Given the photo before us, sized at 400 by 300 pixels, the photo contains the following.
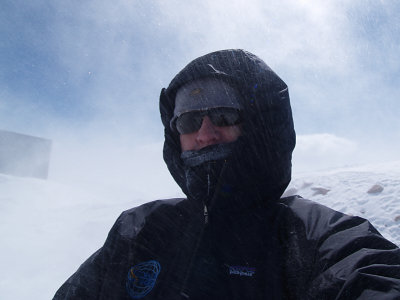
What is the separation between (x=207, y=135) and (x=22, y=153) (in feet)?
124

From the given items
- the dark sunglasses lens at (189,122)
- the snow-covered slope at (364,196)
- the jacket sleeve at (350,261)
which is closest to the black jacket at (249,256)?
the jacket sleeve at (350,261)

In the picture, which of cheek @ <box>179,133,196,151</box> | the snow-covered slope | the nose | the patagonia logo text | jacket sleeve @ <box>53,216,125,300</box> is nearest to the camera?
the patagonia logo text

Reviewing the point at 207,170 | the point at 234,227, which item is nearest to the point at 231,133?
the point at 207,170

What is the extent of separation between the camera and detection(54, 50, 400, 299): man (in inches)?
38.6

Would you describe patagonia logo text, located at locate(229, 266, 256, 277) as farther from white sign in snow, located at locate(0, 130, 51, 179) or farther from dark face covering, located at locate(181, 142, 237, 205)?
white sign in snow, located at locate(0, 130, 51, 179)

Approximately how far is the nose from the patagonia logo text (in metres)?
0.72

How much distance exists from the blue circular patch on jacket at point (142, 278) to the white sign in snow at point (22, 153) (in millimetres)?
35348

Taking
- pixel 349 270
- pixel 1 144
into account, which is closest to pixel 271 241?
pixel 349 270

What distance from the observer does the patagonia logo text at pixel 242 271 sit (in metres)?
1.14

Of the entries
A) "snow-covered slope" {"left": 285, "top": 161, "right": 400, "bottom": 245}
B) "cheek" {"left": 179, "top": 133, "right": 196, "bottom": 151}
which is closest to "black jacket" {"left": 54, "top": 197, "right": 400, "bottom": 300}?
"cheek" {"left": 179, "top": 133, "right": 196, "bottom": 151}

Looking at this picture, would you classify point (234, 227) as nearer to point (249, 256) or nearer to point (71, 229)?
point (249, 256)

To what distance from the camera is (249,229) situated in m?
1.31

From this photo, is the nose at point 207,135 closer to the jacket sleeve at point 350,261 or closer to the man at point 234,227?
the man at point 234,227

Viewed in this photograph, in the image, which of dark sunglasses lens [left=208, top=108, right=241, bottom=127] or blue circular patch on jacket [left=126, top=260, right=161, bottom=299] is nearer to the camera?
blue circular patch on jacket [left=126, top=260, right=161, bottom=299]
